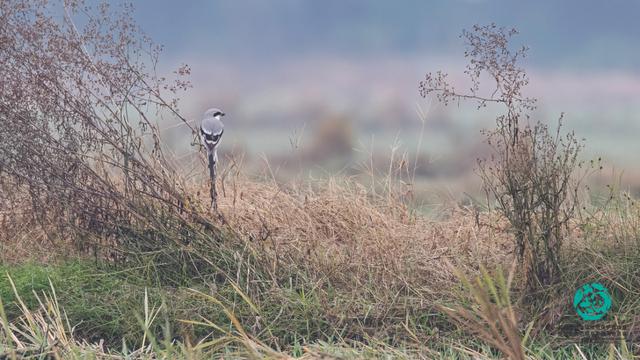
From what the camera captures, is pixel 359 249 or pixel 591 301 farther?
pixel 359 249

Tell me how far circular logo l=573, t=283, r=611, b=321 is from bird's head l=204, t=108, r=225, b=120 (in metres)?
2.30

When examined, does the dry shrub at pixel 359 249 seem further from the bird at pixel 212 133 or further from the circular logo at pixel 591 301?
the circular logo at pixel 591 301

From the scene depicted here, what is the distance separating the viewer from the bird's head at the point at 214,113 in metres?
5.00

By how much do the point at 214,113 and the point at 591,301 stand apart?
95.7 inches

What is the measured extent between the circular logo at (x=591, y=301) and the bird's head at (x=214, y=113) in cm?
230

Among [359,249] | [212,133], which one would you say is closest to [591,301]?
[359,249]

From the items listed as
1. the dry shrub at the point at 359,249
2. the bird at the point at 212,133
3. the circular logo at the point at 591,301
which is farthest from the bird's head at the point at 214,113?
the circular logo at the point at 591,301

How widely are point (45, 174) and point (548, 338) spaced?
120 inches

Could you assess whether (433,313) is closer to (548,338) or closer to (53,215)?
(548,338)

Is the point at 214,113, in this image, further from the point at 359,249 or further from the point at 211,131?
the point at 359,249

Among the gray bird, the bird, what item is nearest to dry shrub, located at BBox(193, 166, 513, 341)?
the bird

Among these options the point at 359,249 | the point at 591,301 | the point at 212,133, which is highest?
the point at 212,133

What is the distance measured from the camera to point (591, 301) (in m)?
4.35

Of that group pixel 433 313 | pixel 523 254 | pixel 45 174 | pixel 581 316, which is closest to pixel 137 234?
pixel 45 174
